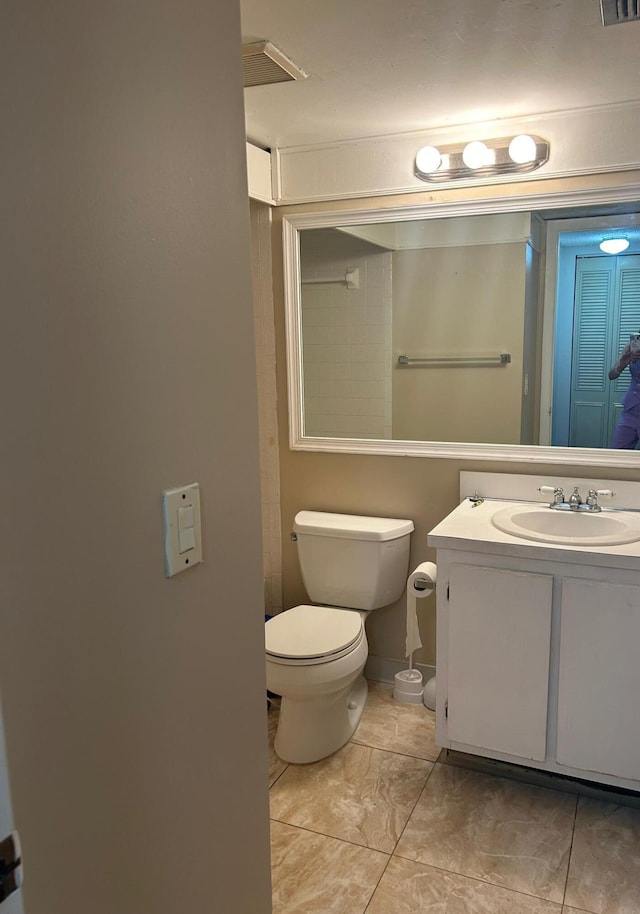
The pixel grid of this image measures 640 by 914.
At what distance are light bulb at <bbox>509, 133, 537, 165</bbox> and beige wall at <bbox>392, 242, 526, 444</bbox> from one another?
0.29 m

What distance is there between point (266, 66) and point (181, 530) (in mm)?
1421

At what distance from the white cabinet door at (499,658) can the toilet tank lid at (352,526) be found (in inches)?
19.1

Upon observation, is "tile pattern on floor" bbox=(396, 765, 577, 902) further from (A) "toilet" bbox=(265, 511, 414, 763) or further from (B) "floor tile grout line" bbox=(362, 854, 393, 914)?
(A) "toilet" bbox=(265, 511, 414, 763)

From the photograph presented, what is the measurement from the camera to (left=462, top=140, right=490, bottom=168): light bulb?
2287mm

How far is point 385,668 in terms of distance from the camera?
282cm

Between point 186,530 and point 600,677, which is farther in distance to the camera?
point 600,677

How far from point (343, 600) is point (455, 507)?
572 mm

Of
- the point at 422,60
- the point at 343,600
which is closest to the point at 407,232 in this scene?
the point at 422,60

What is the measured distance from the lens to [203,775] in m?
0.99

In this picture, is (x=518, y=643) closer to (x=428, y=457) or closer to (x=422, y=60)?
(x=428, y=457)

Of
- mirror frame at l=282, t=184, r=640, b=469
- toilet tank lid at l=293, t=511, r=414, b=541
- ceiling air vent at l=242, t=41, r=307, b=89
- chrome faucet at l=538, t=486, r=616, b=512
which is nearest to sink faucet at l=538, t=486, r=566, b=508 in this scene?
chrome faucet at l=538, t=486, r=616, b=512

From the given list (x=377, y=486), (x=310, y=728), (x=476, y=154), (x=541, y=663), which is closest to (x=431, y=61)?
(x=476, y=154)

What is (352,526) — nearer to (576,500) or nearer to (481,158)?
(576,500)

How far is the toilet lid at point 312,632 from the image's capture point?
2.21m
